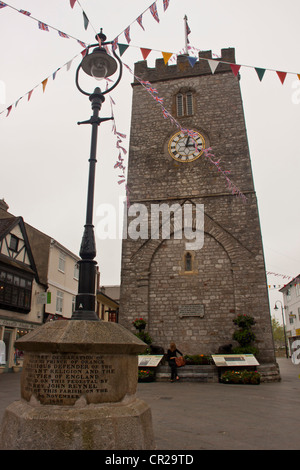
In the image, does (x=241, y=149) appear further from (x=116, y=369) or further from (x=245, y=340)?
(x=116, y=369)

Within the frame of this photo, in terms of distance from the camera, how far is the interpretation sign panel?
11297mm

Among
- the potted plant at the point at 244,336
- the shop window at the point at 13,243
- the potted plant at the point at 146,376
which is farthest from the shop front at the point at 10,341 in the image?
the potted plant at the point at 244,336

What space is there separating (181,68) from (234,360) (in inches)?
580

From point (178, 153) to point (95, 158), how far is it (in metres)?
12.6

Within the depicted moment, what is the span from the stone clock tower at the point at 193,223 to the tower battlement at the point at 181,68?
6 centimetres

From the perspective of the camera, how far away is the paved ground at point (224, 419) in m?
4.28

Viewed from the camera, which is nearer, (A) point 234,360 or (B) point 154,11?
(B) point 154,11

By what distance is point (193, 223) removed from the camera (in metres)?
15.3

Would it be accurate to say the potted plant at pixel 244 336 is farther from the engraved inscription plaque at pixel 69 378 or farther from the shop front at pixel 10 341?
the shop front at pixel 10 341

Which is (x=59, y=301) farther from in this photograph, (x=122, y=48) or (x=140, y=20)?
(x=140, y=20)

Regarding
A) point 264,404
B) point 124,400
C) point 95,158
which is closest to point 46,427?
point 124,400

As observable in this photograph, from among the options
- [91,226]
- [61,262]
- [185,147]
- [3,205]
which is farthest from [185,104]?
[61,262]

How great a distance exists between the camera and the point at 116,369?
148 inches

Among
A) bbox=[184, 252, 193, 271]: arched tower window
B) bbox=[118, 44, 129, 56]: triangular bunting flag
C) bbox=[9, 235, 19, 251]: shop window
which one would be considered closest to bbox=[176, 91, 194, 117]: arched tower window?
bbox=[184, 252, 193, 271]: arched tower window
